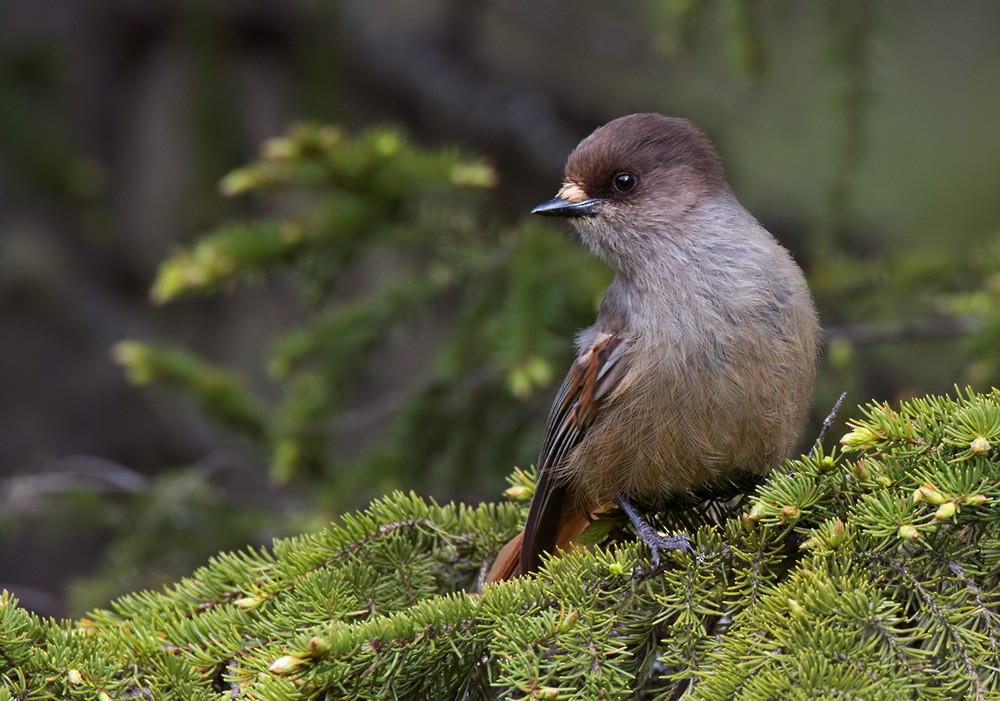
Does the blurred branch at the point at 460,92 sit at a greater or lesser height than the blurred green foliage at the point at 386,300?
greater

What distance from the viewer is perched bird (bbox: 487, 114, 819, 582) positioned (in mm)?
2766

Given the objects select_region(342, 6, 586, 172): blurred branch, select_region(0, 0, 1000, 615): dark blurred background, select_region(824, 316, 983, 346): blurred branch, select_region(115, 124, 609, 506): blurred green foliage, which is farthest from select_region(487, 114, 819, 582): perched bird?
select_region(342, 6, 586, 172): blurred branch

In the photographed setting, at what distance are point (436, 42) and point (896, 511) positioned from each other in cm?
445

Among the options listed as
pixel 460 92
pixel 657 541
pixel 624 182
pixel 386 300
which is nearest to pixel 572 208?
pixel 624 182

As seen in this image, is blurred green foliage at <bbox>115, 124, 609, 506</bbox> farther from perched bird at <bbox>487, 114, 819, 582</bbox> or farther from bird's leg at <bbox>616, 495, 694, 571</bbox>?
bird's leg at <bbox>616, 495, 694, 571</bbox>

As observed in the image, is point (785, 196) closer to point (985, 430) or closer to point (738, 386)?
point (738, 386)

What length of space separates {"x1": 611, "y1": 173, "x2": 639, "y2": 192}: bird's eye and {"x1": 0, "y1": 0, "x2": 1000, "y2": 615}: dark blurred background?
0.58 metres

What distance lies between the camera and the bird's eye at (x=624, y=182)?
3.29m

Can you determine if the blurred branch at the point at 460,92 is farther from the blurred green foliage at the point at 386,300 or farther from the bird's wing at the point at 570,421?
the bird's wing at the point at 570,421

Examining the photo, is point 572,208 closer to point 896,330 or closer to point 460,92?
point 896,330

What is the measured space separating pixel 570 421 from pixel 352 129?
321cm

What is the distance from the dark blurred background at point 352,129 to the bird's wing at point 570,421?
68 centimetres

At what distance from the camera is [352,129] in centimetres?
572

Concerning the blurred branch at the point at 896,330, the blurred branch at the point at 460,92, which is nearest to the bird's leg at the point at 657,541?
the blurred branch at the point at 896,330
